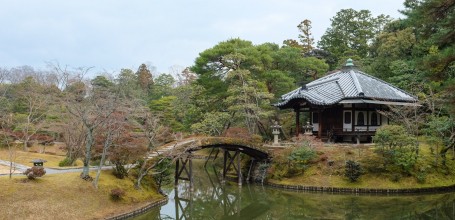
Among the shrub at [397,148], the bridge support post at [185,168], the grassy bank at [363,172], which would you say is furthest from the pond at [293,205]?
the shrub at [397,148]

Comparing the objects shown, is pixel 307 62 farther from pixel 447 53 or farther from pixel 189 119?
pixel 447 53

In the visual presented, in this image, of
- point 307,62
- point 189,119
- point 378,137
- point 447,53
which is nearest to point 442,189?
point 378,137

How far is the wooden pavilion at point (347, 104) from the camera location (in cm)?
2794

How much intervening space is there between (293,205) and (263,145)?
7173 mm

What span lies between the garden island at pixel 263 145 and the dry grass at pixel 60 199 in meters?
0.05

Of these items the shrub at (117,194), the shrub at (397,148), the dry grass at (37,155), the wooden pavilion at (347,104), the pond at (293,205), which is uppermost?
the wooden pavilion at (347,104)

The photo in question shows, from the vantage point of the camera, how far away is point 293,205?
20.5m

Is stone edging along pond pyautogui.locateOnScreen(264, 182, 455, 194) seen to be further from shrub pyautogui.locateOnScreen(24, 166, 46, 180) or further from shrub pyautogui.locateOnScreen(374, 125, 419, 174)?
shrub pyautogui.locateOnScreen(24, 166, 46, 180)

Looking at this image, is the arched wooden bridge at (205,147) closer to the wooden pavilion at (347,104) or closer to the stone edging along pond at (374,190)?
the stone edging along pond at (374,190)

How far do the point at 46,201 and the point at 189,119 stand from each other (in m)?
20.7

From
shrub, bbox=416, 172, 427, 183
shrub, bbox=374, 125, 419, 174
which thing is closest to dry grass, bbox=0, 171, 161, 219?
shrub, bbox=374, 125, 419, 174

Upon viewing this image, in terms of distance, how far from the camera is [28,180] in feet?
51.9

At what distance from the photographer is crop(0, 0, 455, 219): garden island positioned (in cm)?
1590

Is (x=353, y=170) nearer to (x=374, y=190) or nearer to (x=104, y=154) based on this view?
(x=374, y=190)
